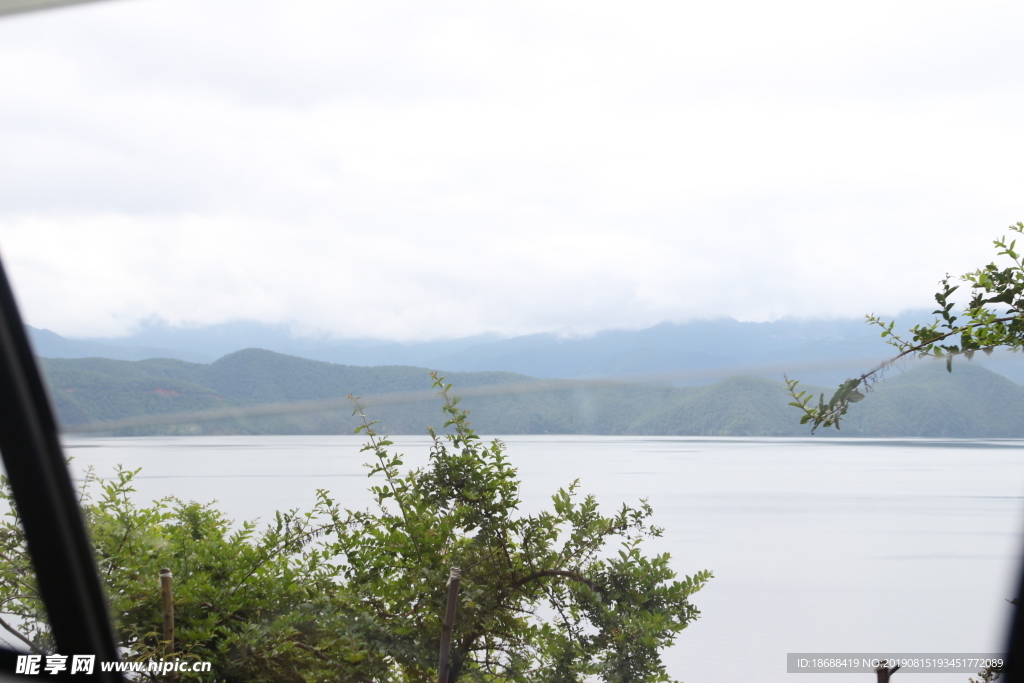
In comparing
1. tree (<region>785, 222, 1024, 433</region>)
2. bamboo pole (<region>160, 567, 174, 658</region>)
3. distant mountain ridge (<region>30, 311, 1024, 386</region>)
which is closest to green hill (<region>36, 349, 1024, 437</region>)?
tree (<region>785, 222, 1024, 433</region>)

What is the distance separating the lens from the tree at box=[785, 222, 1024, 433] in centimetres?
132

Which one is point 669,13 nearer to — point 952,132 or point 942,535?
point 952,132

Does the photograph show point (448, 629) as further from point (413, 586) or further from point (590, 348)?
point (590, 348)

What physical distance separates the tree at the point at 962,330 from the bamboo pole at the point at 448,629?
89 centimetres

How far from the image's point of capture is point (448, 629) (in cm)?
179

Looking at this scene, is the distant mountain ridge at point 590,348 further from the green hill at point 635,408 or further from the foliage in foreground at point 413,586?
the foliage in foreground at point 413,586

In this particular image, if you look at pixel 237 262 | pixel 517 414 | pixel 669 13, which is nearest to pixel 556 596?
pixel 517 414

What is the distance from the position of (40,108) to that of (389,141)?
3.22m

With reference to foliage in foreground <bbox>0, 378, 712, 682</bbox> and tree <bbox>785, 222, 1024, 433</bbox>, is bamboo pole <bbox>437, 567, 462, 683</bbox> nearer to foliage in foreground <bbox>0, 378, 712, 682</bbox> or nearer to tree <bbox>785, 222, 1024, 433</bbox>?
foliage in foreground <bbox>0, 378, 712, 682</bbox>

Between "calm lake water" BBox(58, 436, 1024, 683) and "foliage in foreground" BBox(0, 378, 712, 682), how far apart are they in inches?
3.5

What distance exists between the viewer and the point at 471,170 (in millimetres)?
6199

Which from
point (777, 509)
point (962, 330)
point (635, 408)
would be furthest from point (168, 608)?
point (777, 509)

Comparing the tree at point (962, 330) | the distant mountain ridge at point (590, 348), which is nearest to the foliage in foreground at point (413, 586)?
the distant mountain ridge at point (590, 348)

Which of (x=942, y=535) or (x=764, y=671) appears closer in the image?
(x=764, y=671)
